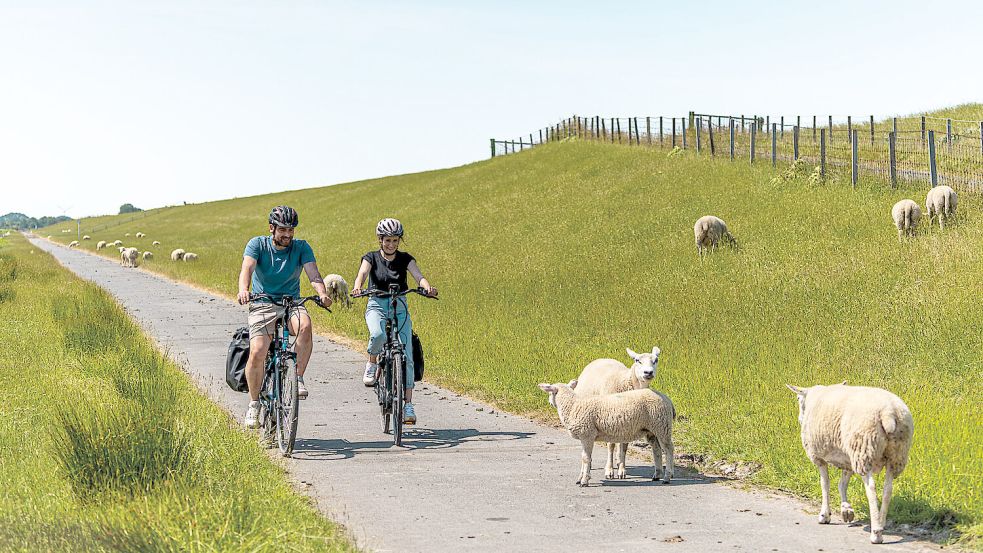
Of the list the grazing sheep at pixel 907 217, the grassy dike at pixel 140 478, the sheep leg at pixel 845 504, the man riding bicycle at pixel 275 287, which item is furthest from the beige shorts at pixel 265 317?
the grazing sheep at pixel 907 217

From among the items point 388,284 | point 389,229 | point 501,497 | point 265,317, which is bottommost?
point 501,497

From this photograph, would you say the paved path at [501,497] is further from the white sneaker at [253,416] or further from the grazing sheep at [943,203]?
the grazing sheep at [943,203]

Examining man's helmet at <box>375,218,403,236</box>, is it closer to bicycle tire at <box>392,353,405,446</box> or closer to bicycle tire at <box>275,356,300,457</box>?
bicycle tire at <box>392,353,405,446</box>

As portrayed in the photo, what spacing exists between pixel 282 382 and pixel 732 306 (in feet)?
36.2

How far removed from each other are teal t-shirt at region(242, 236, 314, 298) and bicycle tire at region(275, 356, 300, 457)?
2.34ft

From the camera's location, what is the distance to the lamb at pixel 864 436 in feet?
21.5

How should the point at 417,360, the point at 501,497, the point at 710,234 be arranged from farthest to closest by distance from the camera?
the point at 710,234, the point at 417,360, the point at 501,497

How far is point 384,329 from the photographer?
1095 centimetres

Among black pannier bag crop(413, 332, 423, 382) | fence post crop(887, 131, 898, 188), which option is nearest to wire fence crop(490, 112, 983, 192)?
→ fence post crop(887, 131, 898, 188)

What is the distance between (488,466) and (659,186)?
31.6 metres

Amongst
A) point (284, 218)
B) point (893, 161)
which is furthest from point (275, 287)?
point (893, 161)

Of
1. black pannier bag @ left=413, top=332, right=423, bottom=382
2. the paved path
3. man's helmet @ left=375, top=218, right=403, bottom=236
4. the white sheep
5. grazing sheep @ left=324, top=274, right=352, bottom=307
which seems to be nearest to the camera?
the paved path

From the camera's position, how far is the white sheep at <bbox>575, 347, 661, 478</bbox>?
8914 millimetres

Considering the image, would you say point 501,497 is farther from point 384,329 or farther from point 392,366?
point 384,329
